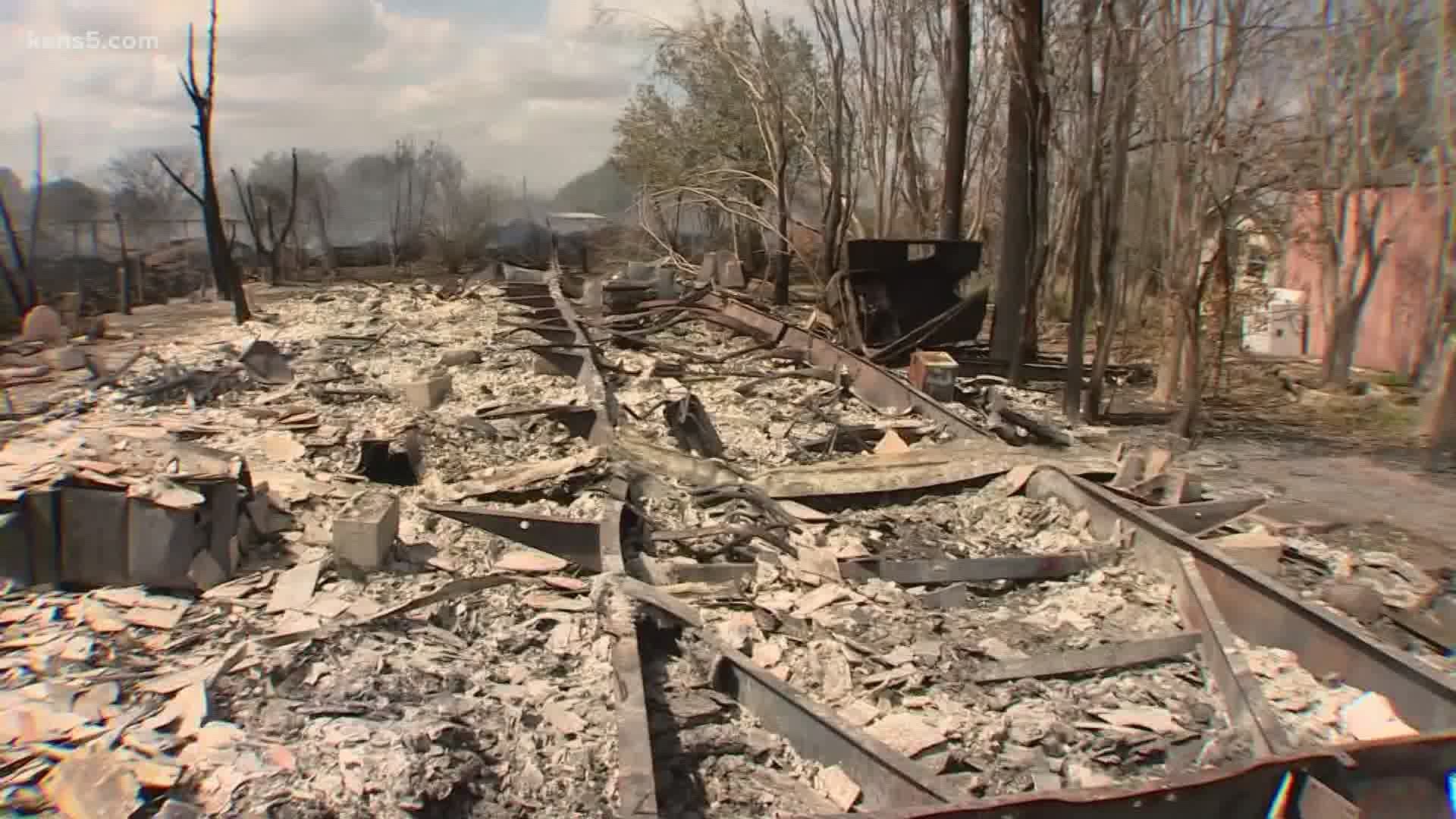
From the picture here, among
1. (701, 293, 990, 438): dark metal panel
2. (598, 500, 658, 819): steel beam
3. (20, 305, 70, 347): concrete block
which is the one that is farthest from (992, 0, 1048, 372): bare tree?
(20, 305, 70, 347): concrete block

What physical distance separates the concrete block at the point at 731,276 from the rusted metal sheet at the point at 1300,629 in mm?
16883

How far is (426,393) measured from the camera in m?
8.41

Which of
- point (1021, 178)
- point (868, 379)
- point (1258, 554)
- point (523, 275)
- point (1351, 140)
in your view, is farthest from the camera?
point (523, 275)

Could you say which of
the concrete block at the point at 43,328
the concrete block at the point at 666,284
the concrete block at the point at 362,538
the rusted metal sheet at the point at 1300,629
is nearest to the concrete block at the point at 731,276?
the concrete block at the point at 666,284

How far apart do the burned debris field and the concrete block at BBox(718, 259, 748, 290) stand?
47.1 ft

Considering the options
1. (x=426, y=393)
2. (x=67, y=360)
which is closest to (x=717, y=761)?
(x=426, y=393)

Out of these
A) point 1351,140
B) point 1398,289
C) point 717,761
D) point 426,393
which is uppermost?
point 1351,140

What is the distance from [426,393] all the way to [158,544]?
4.03 meters

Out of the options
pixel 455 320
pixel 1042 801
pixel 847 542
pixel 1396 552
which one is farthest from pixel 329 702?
pixel 455 320

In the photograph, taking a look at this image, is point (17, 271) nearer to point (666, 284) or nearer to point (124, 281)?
point (124, 281)

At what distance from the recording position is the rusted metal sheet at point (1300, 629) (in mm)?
3453

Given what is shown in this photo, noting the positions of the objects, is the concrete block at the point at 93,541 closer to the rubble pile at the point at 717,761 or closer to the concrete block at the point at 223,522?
the concrete block at the point at 223,522

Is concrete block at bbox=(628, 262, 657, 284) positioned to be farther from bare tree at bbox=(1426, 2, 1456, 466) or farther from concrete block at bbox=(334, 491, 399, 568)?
concrete block at bbox=(334, 491, 399, 568)

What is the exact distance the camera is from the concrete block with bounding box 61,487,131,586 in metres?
4.44
